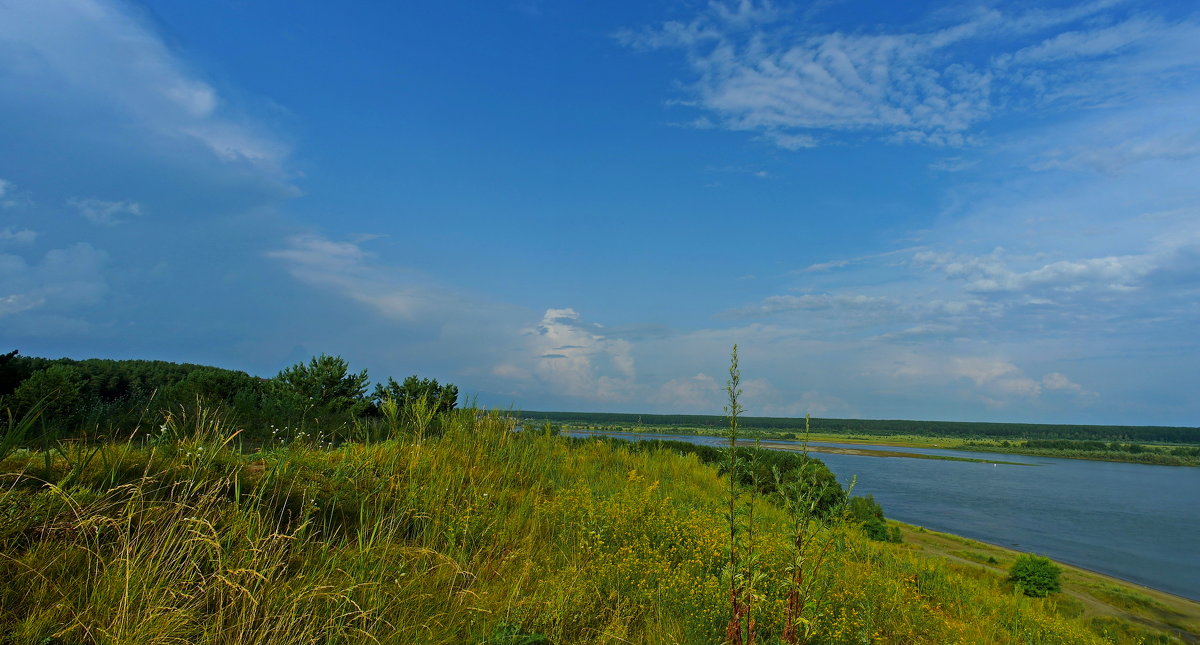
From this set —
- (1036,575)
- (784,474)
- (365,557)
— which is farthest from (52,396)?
(1036,575)

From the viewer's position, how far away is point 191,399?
8125mm

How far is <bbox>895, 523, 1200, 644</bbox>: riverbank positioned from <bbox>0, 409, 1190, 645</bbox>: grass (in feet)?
47.0

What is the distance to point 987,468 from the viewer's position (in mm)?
88312

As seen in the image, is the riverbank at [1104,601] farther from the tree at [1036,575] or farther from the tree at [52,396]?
the tree at [52,396]

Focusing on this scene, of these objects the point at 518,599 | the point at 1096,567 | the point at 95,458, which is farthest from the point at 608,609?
the point at 1096,567

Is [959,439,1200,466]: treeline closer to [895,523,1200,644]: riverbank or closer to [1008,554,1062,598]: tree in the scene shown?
[895,523,1200,644]: riverbank

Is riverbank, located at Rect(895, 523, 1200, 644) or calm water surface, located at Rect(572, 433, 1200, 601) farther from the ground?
riverbank, located at Rect(895, 523, 1200, 644)

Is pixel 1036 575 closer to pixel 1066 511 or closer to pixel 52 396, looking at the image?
pixel 52 396

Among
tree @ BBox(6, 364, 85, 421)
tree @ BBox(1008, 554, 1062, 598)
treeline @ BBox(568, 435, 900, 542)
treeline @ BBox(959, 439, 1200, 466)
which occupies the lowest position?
treeline @ BBox(959, 439, 1200, 466)

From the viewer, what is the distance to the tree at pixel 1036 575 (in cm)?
2075

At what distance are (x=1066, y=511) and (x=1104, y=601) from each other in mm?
35083

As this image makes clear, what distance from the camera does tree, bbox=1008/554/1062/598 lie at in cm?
2075

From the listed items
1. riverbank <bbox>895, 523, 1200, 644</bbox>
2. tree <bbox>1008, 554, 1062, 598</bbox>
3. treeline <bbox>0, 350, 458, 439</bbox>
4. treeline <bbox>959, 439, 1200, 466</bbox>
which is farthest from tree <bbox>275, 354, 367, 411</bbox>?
treeline <bbox>959, 439, 1200, 466</bbox>

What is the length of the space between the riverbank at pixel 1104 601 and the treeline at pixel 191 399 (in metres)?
16.3
